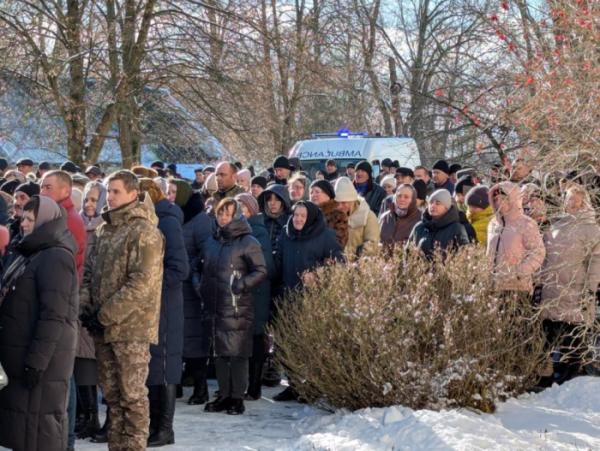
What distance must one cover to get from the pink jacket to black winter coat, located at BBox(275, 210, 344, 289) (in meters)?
1.40

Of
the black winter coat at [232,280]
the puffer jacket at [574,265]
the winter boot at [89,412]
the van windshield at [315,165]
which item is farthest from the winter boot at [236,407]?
the van windshield at [315,165]

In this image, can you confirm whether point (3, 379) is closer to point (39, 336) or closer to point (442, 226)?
point (39, 336)

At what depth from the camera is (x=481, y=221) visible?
10.8 metres

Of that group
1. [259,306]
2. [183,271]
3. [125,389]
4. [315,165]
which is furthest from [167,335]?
[315,165]

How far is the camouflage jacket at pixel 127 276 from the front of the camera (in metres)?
7.00

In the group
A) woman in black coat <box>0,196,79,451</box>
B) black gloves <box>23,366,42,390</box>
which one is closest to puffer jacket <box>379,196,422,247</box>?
woman in black coat <box>0,196,79,451</box>

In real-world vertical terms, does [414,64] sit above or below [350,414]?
above

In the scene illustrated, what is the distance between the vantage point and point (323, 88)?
751 inches

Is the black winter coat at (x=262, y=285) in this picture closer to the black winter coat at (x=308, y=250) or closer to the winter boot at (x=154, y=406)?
the black winter coat at (x=308, y=250)

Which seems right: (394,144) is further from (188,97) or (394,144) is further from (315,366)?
(315,366)

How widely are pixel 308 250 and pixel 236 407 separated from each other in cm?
158

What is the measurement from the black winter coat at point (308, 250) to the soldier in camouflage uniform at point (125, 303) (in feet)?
8.90

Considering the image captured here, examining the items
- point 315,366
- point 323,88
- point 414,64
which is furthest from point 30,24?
point 414,64

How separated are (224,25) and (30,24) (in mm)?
3214
